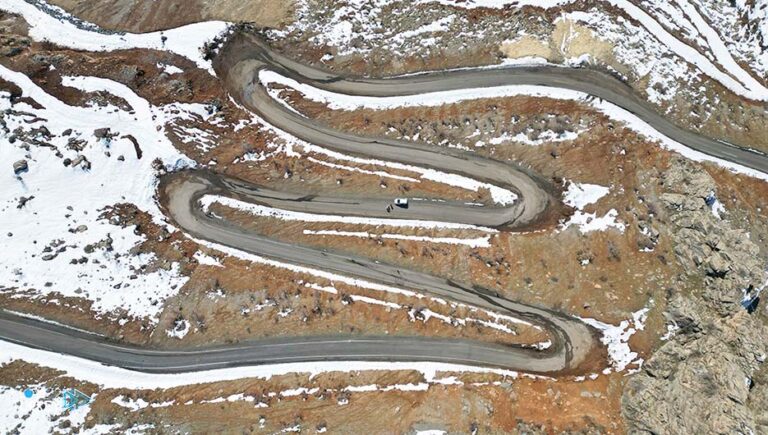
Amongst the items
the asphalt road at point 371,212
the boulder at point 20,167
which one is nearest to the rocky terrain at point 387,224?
the boulder at point 20,167

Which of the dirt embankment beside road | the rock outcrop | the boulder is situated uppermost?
the dirt embankment beside road

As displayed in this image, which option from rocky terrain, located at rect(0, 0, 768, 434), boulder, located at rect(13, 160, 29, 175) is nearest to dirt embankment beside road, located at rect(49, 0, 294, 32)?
rocky terrain, located at rect(0, 0, 768, 434)

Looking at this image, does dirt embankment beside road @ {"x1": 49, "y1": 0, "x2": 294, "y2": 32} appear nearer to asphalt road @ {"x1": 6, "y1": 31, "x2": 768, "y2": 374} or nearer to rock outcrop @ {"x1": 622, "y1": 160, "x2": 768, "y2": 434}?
asphalt road @ {"x1": 6, "y1": 31, "x2": 768, "y2": 374}

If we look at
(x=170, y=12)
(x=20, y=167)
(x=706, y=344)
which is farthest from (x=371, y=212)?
(x=20, y=167)

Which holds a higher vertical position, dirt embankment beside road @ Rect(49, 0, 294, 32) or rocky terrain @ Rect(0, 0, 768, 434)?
dirt embankment beside road @ Rect(49, 0, 294, 32)

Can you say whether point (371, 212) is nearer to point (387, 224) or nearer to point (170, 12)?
point (387, 224)
